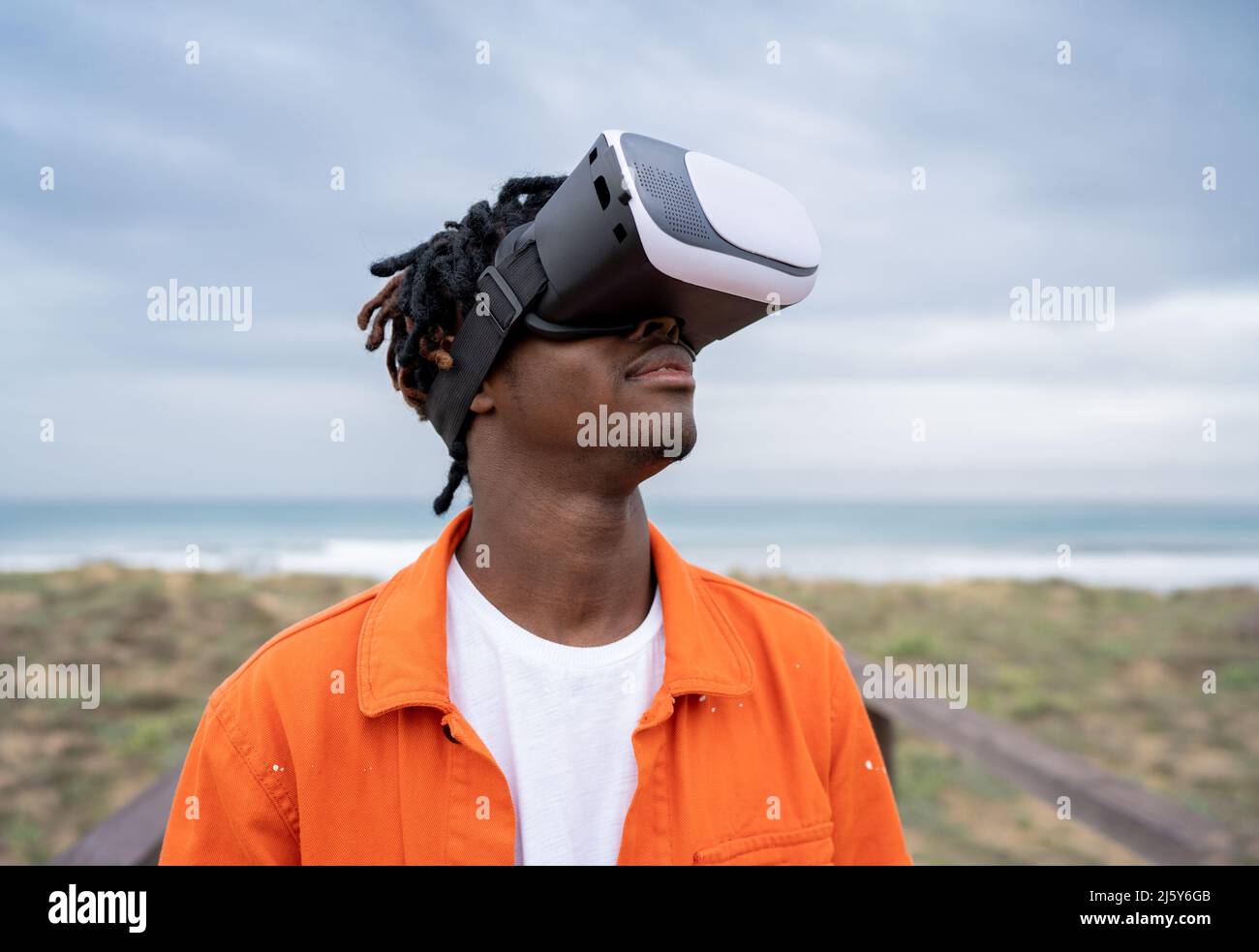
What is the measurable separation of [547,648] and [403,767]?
12.4 inches

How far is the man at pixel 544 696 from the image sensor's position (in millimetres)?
1489

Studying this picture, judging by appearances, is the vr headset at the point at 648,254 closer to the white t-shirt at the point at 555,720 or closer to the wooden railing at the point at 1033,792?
the white t-shirt at the point at 555,720

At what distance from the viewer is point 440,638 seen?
159 centimetres

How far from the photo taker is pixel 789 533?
35438 mm

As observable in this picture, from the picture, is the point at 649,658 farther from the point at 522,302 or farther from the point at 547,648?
the point at 522,302

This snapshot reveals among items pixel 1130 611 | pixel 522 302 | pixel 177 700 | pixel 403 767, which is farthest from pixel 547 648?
pixel 1130 611

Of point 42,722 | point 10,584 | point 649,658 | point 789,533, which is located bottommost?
point 42,722

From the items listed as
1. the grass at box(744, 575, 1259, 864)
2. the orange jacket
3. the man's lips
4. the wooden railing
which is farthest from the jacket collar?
the grass at box(744, 575, 1259, 864)

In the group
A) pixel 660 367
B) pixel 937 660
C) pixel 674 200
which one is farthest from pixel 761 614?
pixel 937 660

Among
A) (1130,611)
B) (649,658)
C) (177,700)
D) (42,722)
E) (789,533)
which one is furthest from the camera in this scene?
(789,533)

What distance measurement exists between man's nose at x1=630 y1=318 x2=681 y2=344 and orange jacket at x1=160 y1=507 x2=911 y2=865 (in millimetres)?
500

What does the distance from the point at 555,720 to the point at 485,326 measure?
0.75 m

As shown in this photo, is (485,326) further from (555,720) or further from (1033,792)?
(1033,792)
